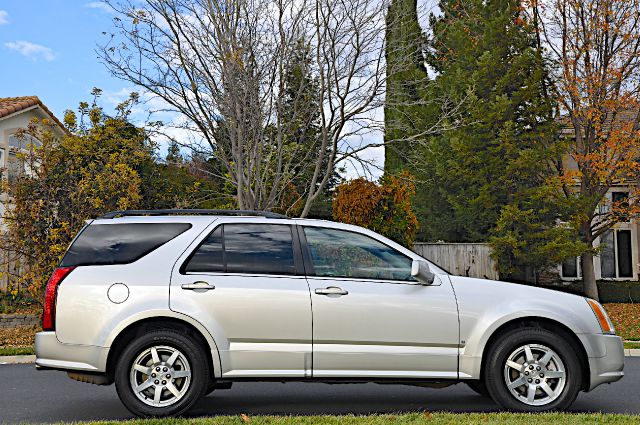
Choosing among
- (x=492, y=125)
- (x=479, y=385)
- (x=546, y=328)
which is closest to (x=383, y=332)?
(x=479, y=385)

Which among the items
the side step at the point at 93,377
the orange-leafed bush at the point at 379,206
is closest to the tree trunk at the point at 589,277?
the orange-leafed bush at the point at 379,206

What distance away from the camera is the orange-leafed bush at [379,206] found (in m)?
16.6

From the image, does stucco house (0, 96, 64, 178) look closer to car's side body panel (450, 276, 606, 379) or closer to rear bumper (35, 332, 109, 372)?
rear bumper (35, 332, 109, 372)

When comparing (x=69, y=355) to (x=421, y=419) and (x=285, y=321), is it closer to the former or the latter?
(x=285, y=321)

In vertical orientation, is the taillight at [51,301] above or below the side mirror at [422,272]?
below

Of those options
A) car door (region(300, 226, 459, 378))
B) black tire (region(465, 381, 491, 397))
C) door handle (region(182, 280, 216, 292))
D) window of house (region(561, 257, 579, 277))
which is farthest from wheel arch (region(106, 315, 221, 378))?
window of house (region(561, 257, 579, 277))

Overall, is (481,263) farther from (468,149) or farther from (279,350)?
(279,350)

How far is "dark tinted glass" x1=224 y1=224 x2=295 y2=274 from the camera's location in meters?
6.92

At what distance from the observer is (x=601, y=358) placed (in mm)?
6957

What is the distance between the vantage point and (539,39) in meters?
21.6

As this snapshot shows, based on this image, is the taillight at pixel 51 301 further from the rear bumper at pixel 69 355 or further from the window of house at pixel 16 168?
the window of house at pixel 16 168

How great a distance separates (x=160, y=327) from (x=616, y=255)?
70.0ft

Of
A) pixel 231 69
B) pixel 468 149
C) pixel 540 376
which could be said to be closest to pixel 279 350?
pixel 540 376

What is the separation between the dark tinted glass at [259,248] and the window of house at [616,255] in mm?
20136
